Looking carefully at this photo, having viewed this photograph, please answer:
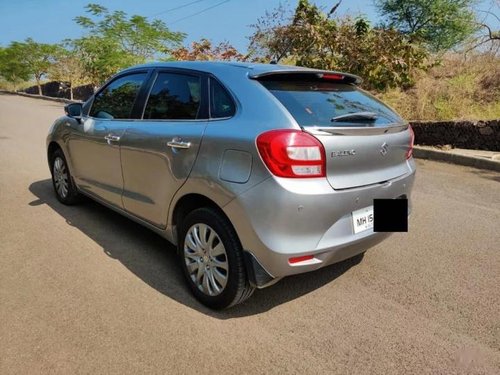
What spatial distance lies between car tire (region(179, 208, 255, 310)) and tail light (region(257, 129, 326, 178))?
54 centimetres

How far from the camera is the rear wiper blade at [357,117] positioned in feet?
8.93

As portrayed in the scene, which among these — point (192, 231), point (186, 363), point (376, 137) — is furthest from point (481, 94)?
point (186, 363)

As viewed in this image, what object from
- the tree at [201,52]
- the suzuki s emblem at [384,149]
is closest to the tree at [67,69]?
the tree at [201,52]

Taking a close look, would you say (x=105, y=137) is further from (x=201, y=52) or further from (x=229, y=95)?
(x=201, y=52)

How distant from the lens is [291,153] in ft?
8.06

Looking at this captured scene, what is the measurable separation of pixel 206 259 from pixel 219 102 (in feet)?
3.56

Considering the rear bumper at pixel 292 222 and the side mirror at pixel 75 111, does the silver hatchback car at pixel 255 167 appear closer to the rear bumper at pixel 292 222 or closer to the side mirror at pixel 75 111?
the rear bumper at pixel 292 222

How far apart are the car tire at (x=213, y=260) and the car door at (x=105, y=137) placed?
1.13 m

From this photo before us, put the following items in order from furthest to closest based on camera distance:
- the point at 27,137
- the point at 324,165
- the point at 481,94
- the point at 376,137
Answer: the point at 27,137 → the point at 481,94 → the point at 376,137 → the point at 324,165

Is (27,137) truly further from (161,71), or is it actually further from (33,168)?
(161,71)

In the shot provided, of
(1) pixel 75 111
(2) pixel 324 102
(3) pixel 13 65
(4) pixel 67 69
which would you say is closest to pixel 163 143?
(2) pixel 324 102

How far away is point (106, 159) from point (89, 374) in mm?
2134

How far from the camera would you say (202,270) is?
2980mm

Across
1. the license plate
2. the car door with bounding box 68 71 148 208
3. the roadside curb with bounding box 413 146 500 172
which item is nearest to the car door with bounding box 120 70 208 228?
the car door with bounding box 68 71 148 208
